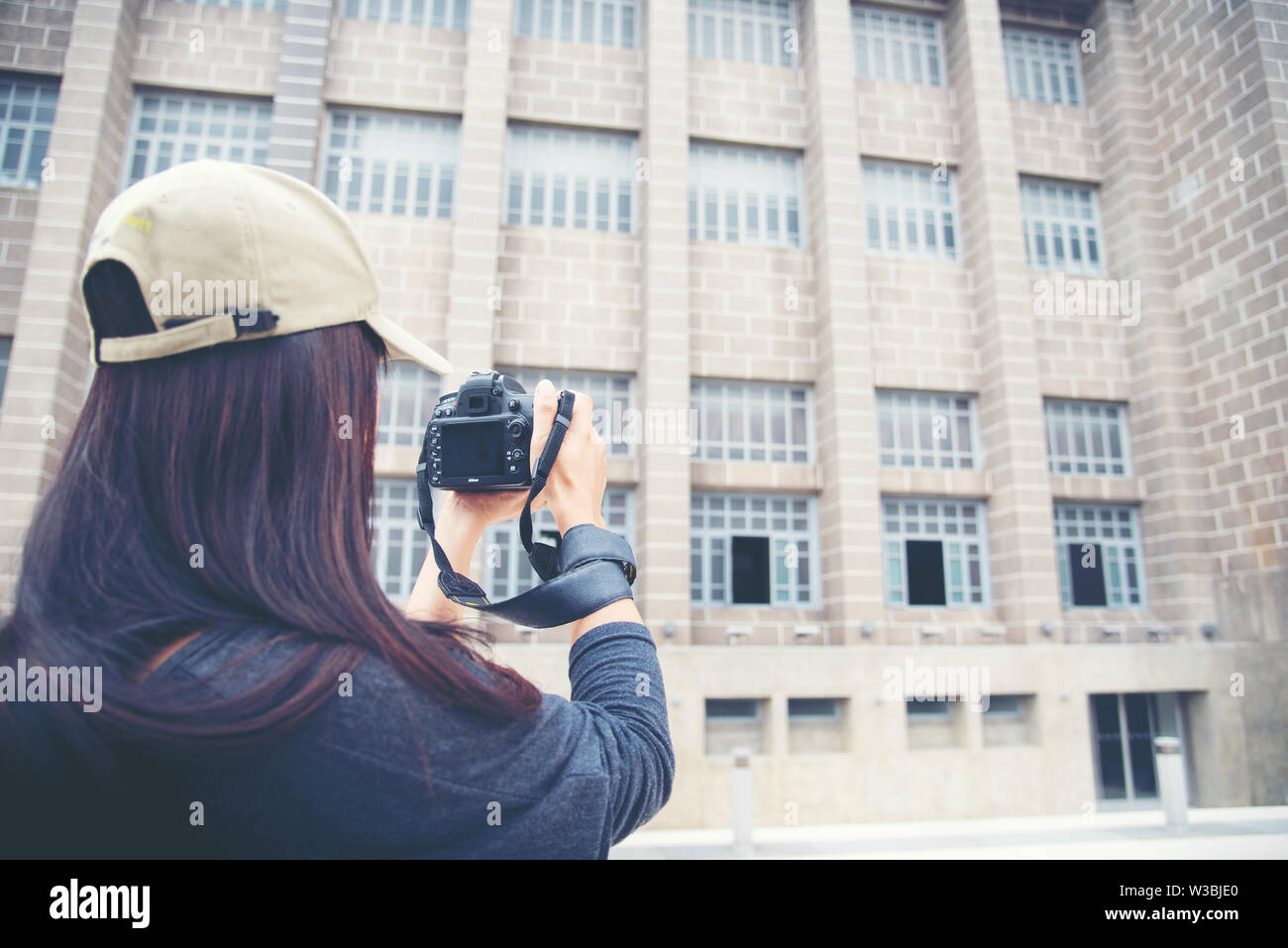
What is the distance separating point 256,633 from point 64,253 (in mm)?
12502

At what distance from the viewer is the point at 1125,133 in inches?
527

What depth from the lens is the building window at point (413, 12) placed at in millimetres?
12414

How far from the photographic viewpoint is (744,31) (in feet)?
44.0

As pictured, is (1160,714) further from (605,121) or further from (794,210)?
(605,121)

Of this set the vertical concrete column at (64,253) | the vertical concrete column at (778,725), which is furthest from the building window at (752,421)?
the vertical concrete column at (64,253)

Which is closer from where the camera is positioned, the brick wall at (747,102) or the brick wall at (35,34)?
the brick wall at (35,34)

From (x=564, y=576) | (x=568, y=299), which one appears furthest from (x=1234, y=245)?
(x=564, y=576)

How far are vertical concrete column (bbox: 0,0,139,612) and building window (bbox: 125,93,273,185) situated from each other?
0.24 meters

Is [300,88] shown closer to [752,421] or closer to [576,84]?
[576,84]

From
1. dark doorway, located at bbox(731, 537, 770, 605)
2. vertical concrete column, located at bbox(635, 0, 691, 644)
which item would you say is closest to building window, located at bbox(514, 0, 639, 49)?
vertical concrete column, located at bbox(635, 0, 691, 644)

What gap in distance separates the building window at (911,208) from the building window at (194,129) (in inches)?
397

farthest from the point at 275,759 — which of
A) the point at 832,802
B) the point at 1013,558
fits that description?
the point at 1013,558

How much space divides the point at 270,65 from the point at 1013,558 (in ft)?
46.5

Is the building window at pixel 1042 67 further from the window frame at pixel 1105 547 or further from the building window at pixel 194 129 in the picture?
the building window at pixel 194 129
